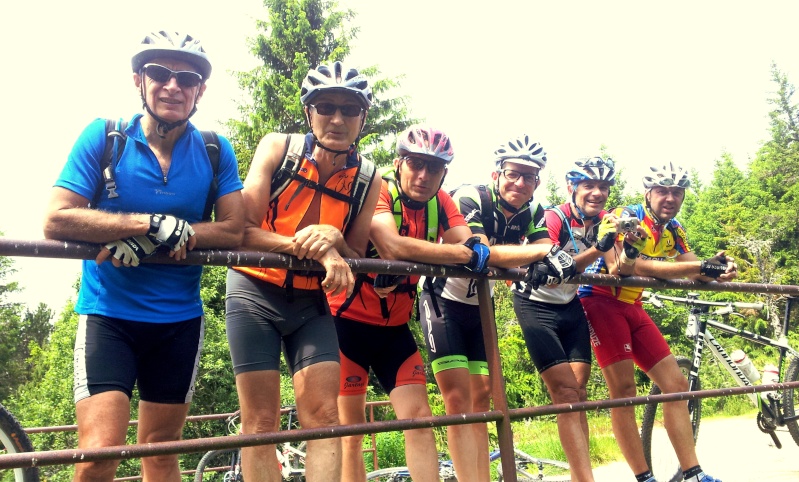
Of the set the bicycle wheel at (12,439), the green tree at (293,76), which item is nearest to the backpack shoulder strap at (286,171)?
the bicycle wheel at (12,439)

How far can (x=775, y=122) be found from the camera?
5891 centimetres

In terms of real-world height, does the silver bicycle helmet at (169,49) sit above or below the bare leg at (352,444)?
above

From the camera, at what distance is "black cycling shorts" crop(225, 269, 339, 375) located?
3.22 m

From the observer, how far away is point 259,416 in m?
3.10

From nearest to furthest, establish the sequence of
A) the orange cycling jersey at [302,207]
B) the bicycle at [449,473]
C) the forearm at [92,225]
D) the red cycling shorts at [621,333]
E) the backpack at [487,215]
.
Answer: the forearm at [92,225], the orange cycling jersey at [302,207], the backpack at [487,215], the red cycling shorts at [621,333], the bicycle at [449,473]

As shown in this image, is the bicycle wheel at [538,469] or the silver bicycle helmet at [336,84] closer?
the silver bicycle helmet at [336,84]

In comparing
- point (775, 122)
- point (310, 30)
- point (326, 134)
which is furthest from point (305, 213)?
point (775, 122)

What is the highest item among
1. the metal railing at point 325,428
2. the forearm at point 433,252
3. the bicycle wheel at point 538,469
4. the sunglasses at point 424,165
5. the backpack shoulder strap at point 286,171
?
the sunglasses at point 424,165

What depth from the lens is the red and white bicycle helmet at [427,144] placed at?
417 cm

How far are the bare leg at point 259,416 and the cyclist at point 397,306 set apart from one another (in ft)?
3.14

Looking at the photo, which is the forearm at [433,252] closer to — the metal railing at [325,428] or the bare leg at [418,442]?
the metal railing at [325,428]

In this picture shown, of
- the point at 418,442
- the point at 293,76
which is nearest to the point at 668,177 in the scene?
the point at 418,442

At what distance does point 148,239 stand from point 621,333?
156 inches

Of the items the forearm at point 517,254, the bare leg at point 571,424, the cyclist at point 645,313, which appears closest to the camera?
the forearm at point 517,254
